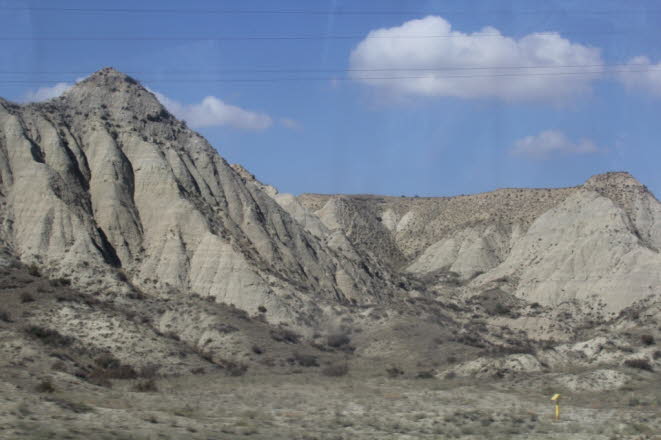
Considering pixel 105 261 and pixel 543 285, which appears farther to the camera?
pixel 543 285

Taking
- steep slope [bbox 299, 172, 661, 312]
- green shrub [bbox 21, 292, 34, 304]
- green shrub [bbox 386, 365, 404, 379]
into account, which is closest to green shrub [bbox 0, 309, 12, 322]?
green shrub [bbox 21, 292, 34, 304]

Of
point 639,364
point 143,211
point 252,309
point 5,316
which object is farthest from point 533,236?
point 5,316

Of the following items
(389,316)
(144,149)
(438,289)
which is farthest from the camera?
(438,289)

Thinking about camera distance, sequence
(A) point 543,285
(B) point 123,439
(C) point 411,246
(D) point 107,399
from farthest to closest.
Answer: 1. (C) point 411,246
2. (A) point 543,285
3. (D) point 107,399
4. (B) point 123,439

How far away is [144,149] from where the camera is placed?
290ft

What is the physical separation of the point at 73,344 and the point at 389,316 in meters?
29.3

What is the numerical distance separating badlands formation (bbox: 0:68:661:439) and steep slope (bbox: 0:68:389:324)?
19 cm

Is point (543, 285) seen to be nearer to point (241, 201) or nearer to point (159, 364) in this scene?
point (241, 201)

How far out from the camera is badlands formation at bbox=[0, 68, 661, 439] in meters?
42.5

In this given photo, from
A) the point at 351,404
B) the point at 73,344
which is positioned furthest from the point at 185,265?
the point at 351,404

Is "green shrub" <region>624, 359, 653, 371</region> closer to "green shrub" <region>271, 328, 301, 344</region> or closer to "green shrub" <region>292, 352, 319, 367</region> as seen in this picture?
"green shrub" <region>292, 352, 319, 367</region>

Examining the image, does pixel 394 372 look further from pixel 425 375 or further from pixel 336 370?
pixel 336 370

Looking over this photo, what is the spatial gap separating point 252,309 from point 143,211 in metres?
14.6

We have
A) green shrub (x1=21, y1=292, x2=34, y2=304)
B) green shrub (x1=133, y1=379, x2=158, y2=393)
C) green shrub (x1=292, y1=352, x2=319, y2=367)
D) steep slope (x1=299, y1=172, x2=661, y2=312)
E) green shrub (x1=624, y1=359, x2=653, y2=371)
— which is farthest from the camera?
steep slope (x1=299, y1=172, x2=661, y2=312)
